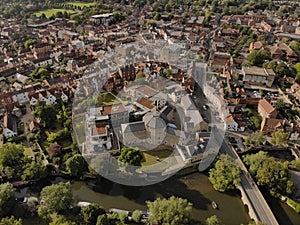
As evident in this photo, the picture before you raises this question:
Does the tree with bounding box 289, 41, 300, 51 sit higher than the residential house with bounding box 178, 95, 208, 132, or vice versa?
the tree with bounding box 289, 41, 300, 51

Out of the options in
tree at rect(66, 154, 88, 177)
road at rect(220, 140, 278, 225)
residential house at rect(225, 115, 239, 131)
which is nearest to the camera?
road at rect(220, 140, 278, 225)

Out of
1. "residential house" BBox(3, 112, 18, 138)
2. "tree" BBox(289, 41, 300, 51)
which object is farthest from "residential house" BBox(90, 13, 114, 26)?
"residential house" BBox(3, 112, 18, 138)

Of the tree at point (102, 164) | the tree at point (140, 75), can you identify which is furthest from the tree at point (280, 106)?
the tree at point (102, 164)

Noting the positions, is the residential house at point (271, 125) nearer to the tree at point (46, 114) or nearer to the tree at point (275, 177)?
the tree at point (275, 177)

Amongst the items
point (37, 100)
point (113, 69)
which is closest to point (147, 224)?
point (37, 100)

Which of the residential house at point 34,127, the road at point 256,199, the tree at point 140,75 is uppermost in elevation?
the tree at point 140,75

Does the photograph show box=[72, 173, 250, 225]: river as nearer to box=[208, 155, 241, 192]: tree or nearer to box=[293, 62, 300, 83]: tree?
box=[208, 155, 241, 192]: tree
